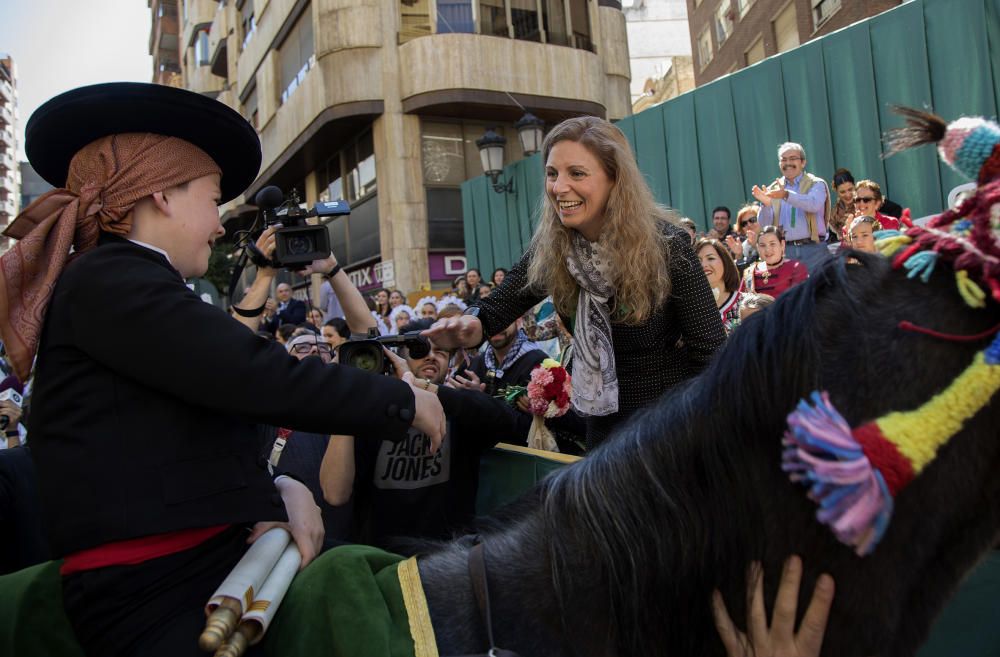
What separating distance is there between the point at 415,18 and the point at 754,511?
19.0m

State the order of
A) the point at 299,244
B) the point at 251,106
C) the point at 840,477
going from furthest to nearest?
the point at 251,106, the point at 299,244, the point at 840,477

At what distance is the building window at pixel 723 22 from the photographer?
24812 millimetres

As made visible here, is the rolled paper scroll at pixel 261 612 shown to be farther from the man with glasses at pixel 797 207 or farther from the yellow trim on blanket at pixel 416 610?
the man with glasses at pixel 797 207

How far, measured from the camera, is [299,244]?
304 centimetres

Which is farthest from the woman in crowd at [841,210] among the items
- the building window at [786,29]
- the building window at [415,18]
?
the building window at [786,29]

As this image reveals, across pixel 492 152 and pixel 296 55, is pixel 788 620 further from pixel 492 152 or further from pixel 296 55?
pixel 296 55

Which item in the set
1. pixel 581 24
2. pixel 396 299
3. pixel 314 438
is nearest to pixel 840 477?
pixel 314 438

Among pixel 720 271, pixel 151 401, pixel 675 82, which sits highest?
pixel 675 82

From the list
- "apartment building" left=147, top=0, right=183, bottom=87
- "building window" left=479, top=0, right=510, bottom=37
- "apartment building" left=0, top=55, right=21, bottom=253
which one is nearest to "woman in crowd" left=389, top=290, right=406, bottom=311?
"building window" left=479, top=0, right=510, bottom=37

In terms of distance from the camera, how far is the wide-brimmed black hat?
1550 millimetres

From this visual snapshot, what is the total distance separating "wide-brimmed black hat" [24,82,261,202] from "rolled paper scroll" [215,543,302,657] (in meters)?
Answer: 1.03

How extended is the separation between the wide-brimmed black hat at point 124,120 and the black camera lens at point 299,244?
49.5 inches

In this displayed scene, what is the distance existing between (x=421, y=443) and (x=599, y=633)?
→ 230 cm

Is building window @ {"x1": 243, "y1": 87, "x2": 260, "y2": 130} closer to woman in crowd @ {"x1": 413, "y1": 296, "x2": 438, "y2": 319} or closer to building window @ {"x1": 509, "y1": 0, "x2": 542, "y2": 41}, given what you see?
building window @ {"x1": 509, "y1": 0, "x2": 542, "y2": 41}
